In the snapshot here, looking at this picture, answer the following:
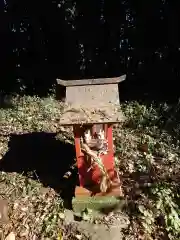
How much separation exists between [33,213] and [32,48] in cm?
574

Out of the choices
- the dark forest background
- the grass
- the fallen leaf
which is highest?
the dark forest background

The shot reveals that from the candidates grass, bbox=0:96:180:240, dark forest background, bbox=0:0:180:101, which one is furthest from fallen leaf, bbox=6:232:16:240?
dark forest background, bbox=0:0:180:101

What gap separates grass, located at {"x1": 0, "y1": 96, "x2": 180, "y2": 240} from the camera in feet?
14.1

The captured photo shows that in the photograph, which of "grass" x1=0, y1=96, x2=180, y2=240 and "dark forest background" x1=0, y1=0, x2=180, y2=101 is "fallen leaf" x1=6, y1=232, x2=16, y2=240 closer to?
"grass" x1=0, y1=96, x2=180, y2=240

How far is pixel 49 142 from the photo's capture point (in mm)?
6457

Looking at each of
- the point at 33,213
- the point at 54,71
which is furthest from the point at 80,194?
the point at 54,71

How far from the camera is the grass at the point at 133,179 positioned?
4.31 m

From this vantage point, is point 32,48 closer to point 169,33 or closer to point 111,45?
point 111,45

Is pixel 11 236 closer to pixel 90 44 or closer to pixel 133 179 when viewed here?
pixel 133 179

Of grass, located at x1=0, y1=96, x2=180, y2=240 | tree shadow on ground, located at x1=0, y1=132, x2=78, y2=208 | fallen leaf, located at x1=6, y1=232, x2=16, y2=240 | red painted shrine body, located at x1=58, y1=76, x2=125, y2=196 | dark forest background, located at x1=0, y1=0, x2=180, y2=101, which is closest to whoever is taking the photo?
red painted shrine body, located at x1=58, y1=76, x2=125, y2=196

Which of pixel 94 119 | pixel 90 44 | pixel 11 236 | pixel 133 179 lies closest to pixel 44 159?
pixel 133 179

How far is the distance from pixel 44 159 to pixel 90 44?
4.19 m

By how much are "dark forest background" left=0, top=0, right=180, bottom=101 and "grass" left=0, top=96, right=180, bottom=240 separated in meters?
1.59

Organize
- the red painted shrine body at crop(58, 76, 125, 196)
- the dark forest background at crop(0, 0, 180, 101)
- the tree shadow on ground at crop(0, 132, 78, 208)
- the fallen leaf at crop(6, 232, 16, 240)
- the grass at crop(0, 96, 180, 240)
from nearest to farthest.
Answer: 1. the red painted shrine body at crop(58, 76, 125, 196)
2. the fallen leaf at crop(6, 232, 16, 240)
3. the grass at crop(0, 96, 180, 240)
4. the tree shadow on ground at crop(0, 132, 78, 208)
5. the dark forest background at crop(0, 0, 180, 101)
